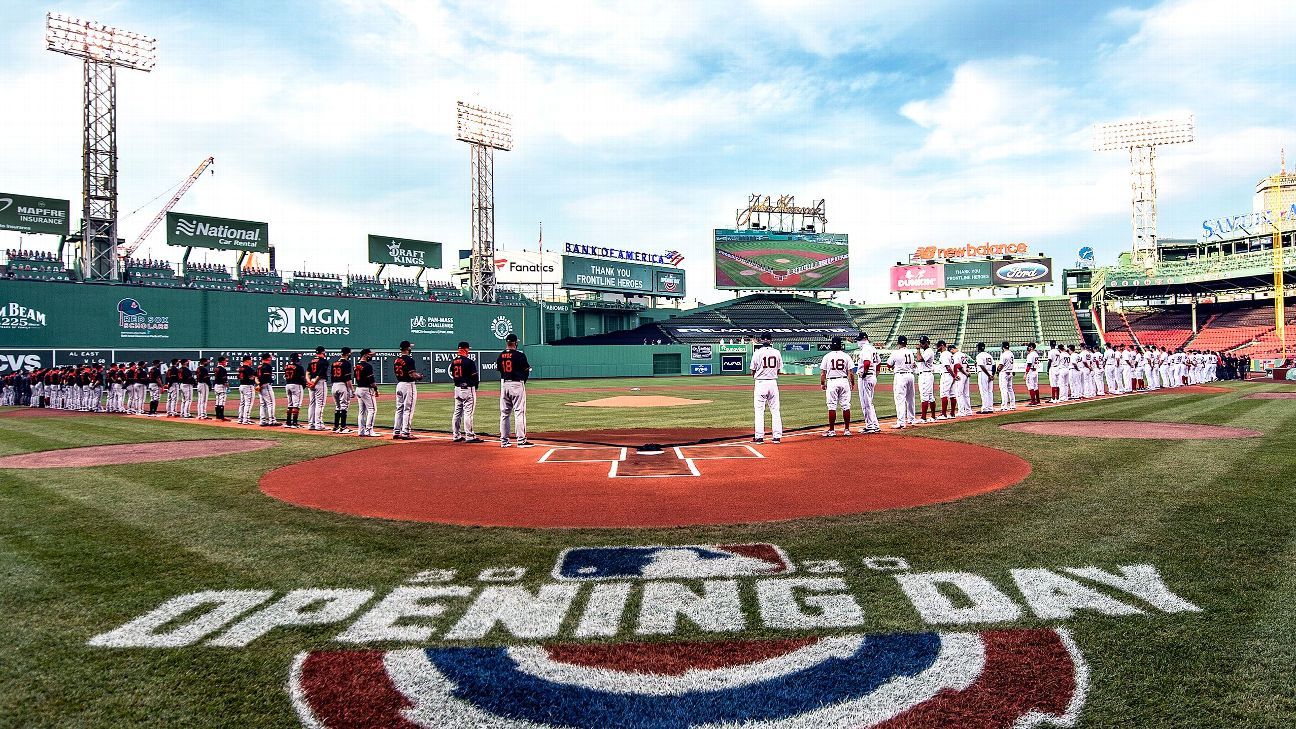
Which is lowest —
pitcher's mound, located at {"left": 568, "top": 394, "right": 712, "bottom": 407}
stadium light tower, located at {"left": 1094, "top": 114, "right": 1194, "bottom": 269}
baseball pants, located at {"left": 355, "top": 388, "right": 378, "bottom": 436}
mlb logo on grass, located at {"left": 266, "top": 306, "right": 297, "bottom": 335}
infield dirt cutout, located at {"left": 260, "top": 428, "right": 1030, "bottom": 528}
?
infield dirt cutout, located at {"left": 260, "top": 428, "right": 1030, "bottom": 528}

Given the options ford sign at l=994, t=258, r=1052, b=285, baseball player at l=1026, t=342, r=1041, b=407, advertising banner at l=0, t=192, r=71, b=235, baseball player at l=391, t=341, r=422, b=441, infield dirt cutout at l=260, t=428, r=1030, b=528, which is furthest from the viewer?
ford sign at l=994, t=258, r=1052, b=285

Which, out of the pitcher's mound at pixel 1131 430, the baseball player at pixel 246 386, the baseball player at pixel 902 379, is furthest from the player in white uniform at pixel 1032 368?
the baseball player at pixel 246 386

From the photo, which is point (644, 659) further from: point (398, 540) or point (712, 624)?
point (398, 540)

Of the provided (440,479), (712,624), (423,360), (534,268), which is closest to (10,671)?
(712,624)

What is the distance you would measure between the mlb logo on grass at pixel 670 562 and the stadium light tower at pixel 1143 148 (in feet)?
222

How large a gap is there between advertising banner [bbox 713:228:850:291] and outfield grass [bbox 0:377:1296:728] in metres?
56.5

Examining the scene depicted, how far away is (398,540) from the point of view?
5.53 metres

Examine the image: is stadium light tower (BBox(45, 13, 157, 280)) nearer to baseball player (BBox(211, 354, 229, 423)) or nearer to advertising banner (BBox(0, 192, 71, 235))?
advertising banner (BBox(0, 192, 71, 235))

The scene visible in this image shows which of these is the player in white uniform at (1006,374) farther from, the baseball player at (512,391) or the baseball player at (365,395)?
the baseball player at (365,395)

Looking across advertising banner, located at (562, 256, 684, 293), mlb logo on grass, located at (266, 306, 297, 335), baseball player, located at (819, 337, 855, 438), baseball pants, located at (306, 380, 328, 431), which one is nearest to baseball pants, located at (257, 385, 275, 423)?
baseball pants, located at (306, 380, 328, 431)

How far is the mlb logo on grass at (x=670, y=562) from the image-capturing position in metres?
4.60

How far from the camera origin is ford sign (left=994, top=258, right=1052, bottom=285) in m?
64.0

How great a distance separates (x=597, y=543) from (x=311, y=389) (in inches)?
478

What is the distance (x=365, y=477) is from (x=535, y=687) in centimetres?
650
